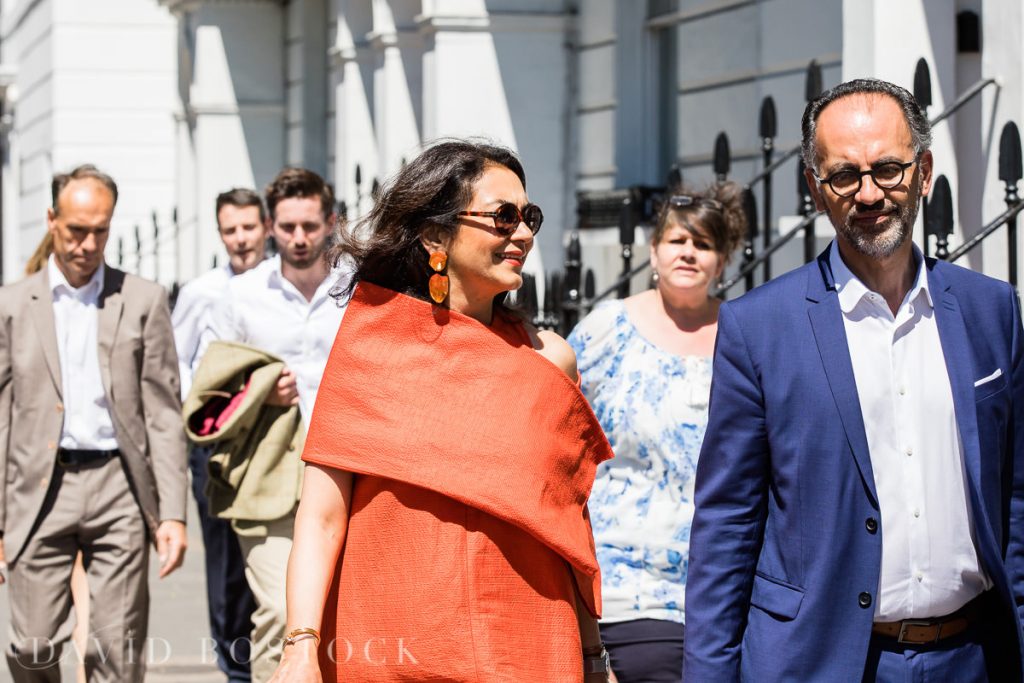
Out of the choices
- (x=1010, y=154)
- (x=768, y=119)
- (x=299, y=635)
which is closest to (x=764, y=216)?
(x=768, y=119)

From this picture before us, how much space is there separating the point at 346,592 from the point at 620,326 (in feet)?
6.67

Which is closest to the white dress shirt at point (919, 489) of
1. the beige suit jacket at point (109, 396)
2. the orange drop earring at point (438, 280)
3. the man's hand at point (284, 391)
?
the orange drop earring at point (438, 280)

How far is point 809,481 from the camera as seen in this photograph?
3514 mm

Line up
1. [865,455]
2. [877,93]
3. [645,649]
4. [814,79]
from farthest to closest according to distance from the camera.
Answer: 1. [814,79]
2. [645,649]
3. [877,93]
4. [865,455]

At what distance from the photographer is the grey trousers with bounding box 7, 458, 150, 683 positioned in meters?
6.20

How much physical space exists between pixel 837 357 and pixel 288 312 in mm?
3567

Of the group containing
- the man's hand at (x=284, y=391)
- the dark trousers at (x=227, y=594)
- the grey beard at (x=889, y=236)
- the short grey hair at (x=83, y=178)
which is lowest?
the dark trousers at (x=227, y=594)

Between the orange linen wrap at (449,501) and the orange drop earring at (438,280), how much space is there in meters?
0.04

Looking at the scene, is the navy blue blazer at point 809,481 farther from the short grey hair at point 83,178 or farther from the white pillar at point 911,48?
the white pillar at point 911,48

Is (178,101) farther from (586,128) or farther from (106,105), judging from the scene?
(586,128)

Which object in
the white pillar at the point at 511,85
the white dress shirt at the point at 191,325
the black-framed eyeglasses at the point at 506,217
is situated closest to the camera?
the black-framed eyeglasses at the point at 506,217

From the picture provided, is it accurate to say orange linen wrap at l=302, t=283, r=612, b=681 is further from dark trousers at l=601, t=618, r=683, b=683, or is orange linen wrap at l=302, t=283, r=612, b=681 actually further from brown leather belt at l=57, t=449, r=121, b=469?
brown leather belt at l=57, t=449, r=121, b=469

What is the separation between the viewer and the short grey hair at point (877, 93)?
3615mm

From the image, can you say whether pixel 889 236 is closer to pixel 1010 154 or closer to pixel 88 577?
pixel 1010 154
